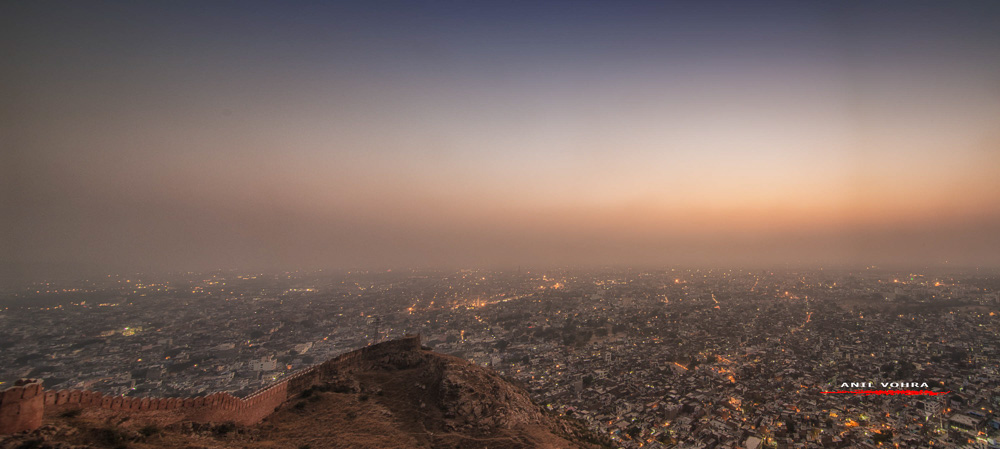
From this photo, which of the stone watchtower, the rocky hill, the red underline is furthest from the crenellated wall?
the red underline

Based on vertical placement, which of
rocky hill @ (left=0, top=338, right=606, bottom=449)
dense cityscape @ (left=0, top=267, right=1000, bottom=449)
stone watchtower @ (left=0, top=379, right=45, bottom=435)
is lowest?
dense cityscape @ (left=0, top=267, right=1000, bottom=449)

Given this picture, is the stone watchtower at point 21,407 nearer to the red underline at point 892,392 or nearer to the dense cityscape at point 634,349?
the dense cityscape at point 634,349

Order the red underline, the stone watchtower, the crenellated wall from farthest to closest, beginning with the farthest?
the red underline
the crenellated wall
the stone watchtower

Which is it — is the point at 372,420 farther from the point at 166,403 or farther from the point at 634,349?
the point at 634,349

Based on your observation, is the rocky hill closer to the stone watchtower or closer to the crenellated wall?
the crenellated wall

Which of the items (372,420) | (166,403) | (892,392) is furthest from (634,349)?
(166,403)

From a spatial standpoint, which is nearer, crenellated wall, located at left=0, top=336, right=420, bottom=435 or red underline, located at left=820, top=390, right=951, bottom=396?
crenellated wall, located at left=0, top=336, right=420, bottom=435
